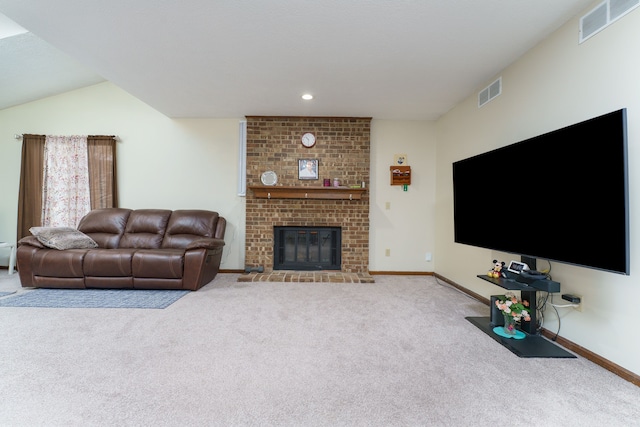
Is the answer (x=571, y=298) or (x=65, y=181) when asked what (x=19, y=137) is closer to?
(x=65, y=181)

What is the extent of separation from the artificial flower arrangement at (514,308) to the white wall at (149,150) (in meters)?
3.48

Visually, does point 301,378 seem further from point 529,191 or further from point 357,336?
point 529,191

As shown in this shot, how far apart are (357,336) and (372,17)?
7.92ft

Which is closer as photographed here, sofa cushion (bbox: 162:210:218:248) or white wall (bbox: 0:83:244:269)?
sofa cushion (bbox: 162:210:218:248)

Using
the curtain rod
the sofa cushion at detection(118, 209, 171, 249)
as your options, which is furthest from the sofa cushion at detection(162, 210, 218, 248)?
the curtain rod

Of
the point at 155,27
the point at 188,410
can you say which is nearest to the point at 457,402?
the point at 188,410

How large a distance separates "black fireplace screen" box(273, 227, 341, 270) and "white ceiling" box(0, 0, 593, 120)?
183cm

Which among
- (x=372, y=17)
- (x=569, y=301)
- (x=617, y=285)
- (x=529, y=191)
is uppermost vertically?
(x=372, y=17)

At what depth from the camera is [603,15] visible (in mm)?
1848

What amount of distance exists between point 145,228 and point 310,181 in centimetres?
246

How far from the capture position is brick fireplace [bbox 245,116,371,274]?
4.35 meters

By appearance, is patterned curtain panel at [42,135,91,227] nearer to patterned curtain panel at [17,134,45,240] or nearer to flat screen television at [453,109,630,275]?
patterned curtain panel at [17,134,45,240]

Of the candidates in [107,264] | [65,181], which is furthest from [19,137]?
[107,264]

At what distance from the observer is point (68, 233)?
3625 millimetres
